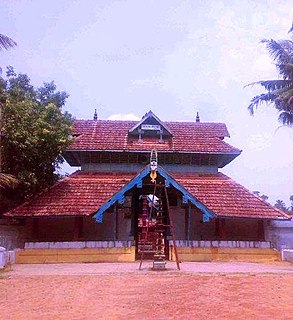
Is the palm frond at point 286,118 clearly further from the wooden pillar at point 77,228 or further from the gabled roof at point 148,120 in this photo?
the wooden pillar at point 77,228

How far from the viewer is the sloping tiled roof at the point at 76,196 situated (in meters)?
19.5

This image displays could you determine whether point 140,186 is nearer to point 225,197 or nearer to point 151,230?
point 151,230

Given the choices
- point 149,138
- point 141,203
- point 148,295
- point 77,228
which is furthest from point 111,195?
point 148,295

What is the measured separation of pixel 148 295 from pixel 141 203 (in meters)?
12.0

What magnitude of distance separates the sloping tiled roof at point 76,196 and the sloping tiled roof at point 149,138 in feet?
4.95

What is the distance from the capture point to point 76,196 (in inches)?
813

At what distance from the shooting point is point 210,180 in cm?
2270

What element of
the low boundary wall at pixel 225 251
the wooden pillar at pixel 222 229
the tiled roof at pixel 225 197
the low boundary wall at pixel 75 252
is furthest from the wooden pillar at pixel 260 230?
the low boundary wall at pixel 75 252

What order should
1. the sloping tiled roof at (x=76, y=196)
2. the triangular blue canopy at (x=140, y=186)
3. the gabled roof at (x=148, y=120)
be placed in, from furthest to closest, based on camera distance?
the gabled roof at (x=148, y=120), the sloping tiled roof at (x=76, y=196), the triangular blue canopy at (x=140, y=186)

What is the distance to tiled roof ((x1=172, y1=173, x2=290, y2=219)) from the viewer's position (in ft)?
66.2

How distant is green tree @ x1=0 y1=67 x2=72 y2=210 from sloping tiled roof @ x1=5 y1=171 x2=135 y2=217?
3.22 feet

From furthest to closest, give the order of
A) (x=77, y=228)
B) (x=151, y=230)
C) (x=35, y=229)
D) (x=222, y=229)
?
(x=222, y=229), (x=35, y=229), (x=77, y=228), (x=151, y=230)

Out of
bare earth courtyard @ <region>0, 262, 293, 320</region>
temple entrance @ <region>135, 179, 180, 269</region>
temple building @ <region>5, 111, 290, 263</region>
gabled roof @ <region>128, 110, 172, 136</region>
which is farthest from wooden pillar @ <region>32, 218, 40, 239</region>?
bare earth courtyard @ <region>0, 262, 293, 320</region>

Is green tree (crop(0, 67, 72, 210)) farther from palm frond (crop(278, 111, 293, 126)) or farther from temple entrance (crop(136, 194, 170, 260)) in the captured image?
palm frond (crop(278, 111, 293, 126))
